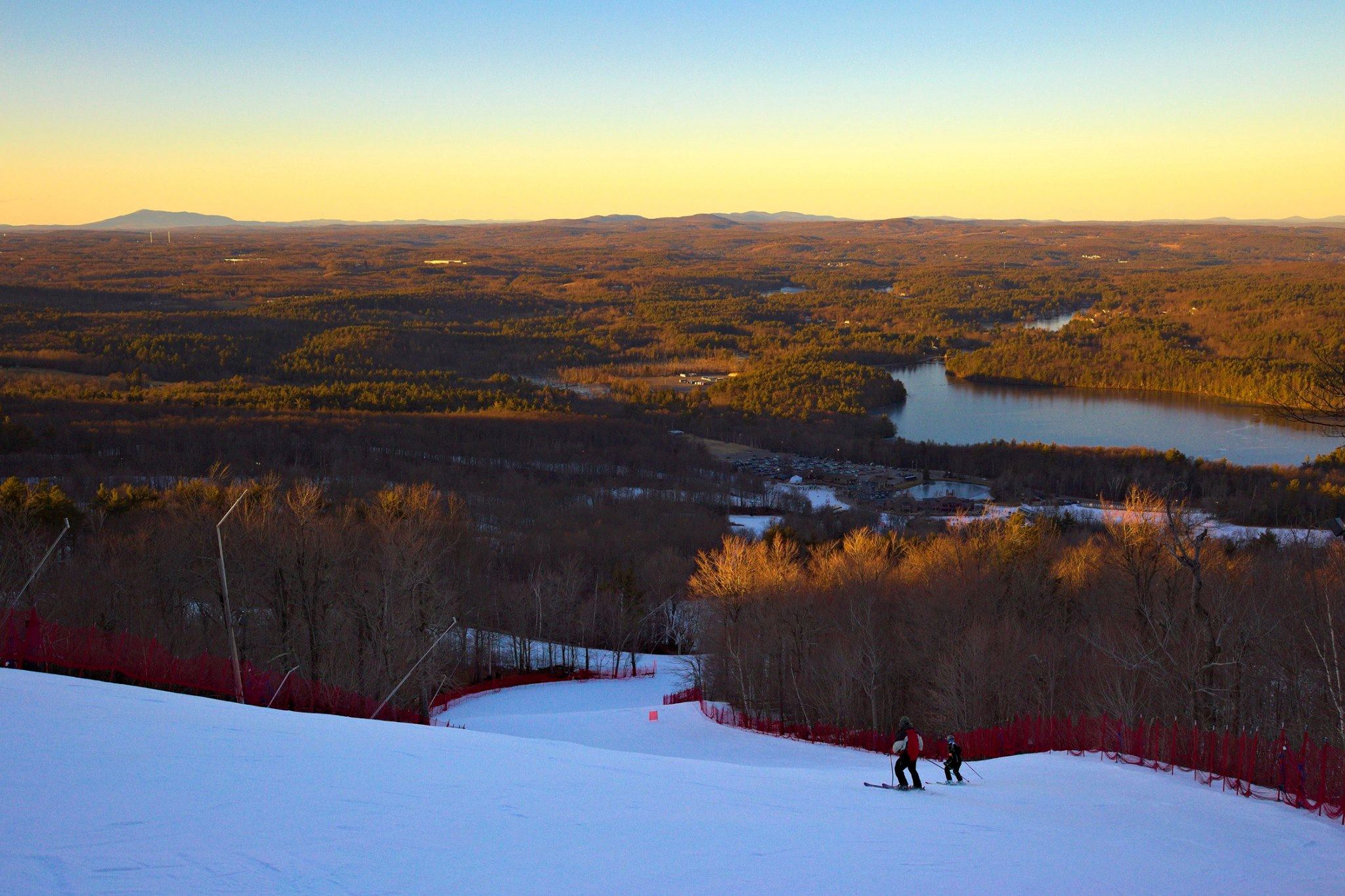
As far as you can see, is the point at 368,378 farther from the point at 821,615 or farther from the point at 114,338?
the point at 821,615

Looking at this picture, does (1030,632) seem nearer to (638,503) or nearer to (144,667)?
(144,667)

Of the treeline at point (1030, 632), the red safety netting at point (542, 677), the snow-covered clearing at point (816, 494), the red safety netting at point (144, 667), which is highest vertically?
the red safety netting at point (144, 667)

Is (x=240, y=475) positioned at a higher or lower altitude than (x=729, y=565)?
lower

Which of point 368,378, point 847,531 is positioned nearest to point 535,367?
point 368,378

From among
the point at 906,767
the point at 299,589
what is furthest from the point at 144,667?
the point at 906,767

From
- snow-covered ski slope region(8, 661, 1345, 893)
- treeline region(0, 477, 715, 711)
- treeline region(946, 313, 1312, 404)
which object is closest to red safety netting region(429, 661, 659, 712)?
treeline region(0, 477, 715, 711)

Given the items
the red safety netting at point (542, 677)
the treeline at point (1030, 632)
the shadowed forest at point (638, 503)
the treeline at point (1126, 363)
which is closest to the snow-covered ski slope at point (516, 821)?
the shadowed forest at point (638, 503)

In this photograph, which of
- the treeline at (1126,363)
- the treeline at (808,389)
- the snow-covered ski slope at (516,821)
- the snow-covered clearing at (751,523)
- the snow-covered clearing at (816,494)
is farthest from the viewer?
the treeline at (1126,363)

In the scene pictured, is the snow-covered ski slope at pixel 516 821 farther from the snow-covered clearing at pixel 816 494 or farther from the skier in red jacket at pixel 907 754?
the snow-covered clearing at pixel 816 494
